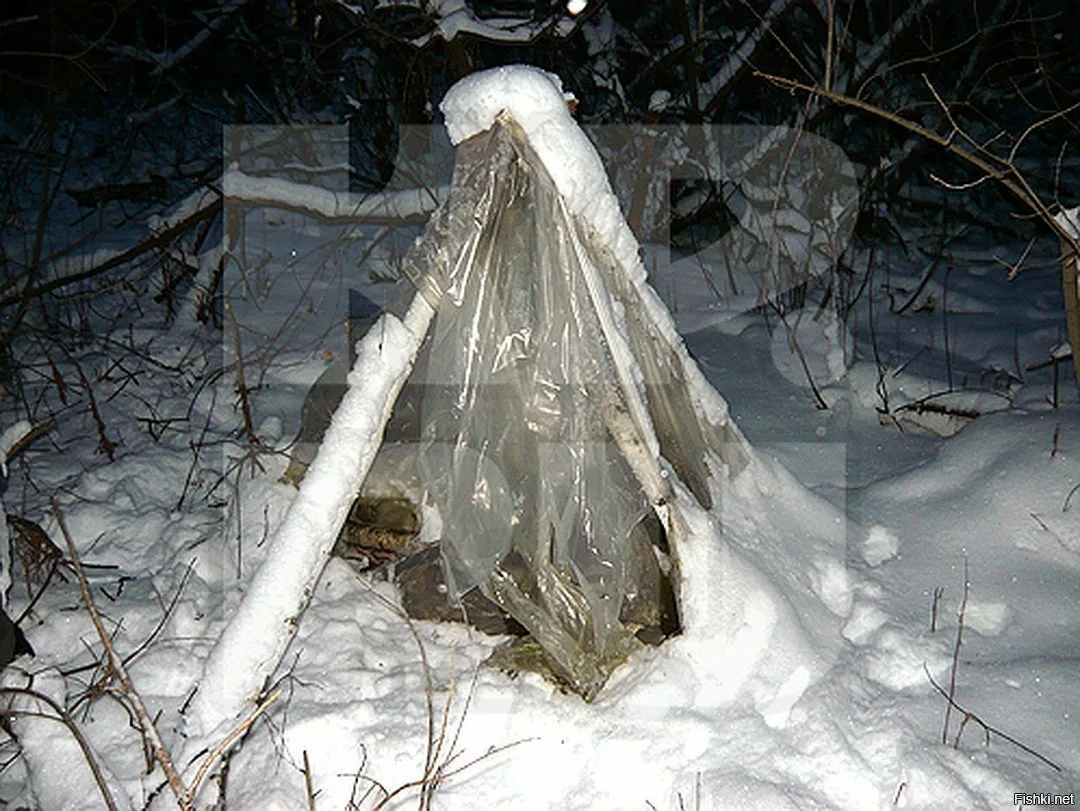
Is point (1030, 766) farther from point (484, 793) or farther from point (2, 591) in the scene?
point (2, 591)

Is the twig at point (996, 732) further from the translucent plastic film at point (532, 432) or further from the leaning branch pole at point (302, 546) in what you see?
the leaning branch pole at point (302, 546)

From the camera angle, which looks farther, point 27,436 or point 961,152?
point 27,436

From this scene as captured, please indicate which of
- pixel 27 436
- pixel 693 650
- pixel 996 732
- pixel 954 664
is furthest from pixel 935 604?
pixel 27 436

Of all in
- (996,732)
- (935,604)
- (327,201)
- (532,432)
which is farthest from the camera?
(327,201)

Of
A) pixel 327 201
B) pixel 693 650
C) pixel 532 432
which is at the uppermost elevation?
pixel 327 201

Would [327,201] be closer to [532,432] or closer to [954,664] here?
[532,432]

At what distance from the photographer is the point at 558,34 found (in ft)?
12.9

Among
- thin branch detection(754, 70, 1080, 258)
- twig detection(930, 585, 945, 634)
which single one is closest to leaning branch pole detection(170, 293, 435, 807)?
thin branch detection(754, 70, 1080, 258)

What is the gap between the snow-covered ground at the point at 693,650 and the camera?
174 centimetres

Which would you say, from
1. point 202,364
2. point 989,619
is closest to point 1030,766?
point 989,619

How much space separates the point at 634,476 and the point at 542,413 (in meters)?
0.28

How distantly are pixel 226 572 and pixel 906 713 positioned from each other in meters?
1.91

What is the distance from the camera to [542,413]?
198 cm

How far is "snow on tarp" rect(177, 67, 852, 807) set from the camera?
5.44 ft
